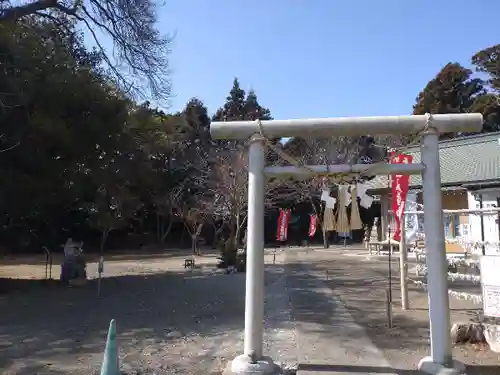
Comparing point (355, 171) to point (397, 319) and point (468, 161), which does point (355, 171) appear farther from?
point (468, 161)

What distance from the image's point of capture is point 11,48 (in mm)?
11281

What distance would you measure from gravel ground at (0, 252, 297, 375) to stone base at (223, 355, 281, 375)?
0.58 meters

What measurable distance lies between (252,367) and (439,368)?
6.50ft

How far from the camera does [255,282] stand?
5109 mm

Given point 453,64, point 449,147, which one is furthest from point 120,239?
point 453,64

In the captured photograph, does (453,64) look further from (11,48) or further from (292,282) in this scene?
(11,48)

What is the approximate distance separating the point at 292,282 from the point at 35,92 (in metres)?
8.82

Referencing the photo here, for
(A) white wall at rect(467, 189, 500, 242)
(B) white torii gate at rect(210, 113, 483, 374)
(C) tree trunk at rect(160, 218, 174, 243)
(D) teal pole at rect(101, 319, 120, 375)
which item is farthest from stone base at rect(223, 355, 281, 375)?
(C) tree trunk at rect(160, 218, 174, 243)

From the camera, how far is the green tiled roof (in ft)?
62.1

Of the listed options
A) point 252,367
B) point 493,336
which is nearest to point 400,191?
point 493,336

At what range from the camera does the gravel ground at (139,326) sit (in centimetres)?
595

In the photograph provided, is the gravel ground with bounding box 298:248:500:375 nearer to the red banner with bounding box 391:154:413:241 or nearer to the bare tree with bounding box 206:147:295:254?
the red banner with bounding box 391:154:413:241

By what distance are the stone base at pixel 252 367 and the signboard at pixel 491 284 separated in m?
3.09

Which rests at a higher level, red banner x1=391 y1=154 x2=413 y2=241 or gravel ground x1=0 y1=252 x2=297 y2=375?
red banner x1=391 y1=154 x2=413 y2=241
